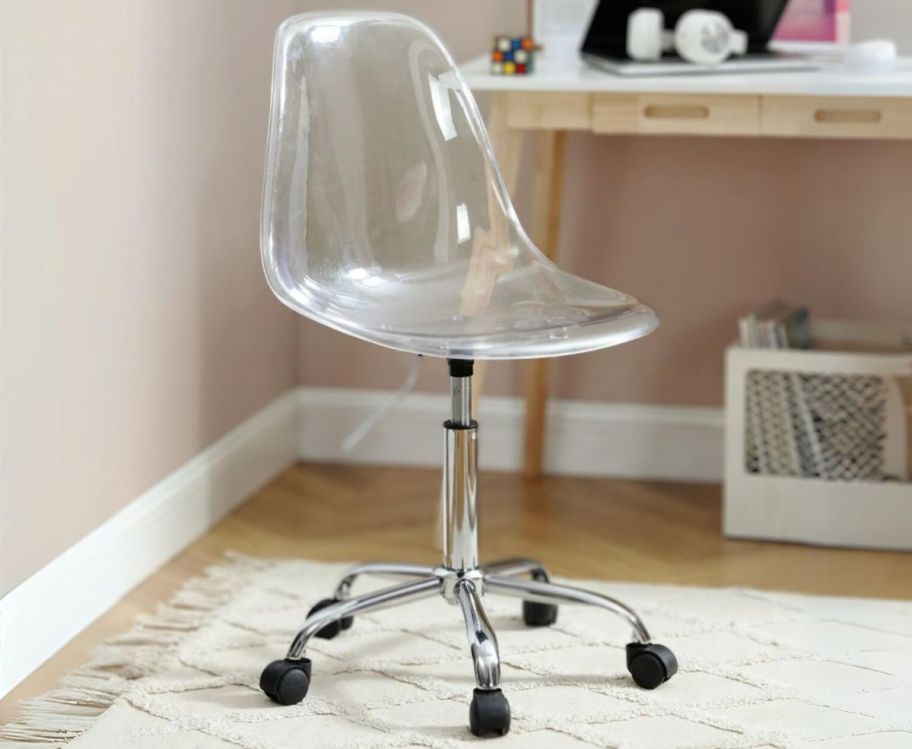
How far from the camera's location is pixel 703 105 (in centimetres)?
239

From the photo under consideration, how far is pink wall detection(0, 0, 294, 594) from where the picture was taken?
2021 millimetres

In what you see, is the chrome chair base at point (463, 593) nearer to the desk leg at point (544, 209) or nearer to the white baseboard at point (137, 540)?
the white baseboard at point (137, 540)

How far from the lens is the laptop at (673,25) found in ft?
8.71

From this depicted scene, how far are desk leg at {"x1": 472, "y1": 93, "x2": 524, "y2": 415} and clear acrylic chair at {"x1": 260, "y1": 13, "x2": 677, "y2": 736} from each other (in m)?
0.29

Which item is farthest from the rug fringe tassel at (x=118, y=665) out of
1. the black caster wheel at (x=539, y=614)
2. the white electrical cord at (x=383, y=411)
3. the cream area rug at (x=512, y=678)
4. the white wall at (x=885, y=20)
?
the white wall at (x=885, y=20)

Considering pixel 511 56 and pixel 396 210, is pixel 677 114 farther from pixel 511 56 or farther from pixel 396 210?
pixel 396 210

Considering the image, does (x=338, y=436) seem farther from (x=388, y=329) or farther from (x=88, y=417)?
(x=388, y=329)

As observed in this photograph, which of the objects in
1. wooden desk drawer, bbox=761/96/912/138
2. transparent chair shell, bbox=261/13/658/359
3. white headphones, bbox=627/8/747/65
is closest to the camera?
transparent chair shell, bbox=261/13/658/359

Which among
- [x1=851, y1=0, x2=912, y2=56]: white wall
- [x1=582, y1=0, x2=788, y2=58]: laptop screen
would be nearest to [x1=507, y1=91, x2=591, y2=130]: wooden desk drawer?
[x1=582, y1=0, x2=788, y2=58]: laptop screen

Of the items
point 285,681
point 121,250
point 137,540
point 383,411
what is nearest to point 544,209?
point 383,411

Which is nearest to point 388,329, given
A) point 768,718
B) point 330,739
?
point 330,739

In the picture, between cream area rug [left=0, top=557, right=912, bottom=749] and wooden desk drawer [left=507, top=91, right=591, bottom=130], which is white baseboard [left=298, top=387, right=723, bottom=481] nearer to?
cream area rug [left=0, top=557, right=912, bottom=749]

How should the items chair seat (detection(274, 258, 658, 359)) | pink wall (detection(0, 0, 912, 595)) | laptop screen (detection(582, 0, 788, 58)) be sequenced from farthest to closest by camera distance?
laptop screen (detection(582, 0, 788, 58))
pink wall (detection(0, 0, 912, 595))
chair seat (detection(274, 258, 658, 359))

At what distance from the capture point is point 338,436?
321 cm
